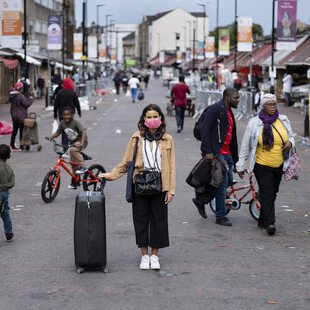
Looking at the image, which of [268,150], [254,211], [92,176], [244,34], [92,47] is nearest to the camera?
[268,150]

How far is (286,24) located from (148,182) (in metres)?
28.1

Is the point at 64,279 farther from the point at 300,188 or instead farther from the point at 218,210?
the point at 300,188

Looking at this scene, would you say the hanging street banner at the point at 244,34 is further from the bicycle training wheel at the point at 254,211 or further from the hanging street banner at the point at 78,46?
the bicycle training wheel at the point at 254,211

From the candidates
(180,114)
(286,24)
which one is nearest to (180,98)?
(180,114)

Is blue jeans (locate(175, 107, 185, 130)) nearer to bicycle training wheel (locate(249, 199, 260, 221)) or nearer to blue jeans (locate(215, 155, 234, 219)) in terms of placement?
bicycle training wheel (locate(249, 199, 260, 221))

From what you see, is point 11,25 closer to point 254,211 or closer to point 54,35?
point 54,35

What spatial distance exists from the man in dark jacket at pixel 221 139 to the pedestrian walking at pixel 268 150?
0.48 meters

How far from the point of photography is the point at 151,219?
867cm

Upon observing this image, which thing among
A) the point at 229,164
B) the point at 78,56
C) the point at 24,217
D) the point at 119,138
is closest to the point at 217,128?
the point at 229,164

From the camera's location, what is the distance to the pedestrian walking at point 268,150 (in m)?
10.5

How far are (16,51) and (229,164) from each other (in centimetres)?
3849

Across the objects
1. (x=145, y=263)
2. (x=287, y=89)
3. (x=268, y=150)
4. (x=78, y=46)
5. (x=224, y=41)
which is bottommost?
(x=145, y=263)

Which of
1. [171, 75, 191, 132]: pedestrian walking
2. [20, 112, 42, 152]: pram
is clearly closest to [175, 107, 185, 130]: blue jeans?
[171, 75, 191, 132]: pedestrian walking

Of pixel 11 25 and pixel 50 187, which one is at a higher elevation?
pixel 11 25
